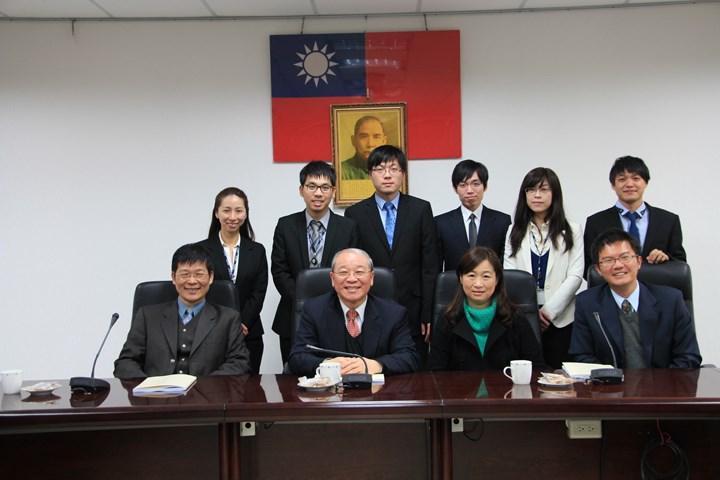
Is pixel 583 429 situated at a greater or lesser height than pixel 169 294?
lesser

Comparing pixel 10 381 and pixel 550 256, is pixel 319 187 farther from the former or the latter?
pixel 10 381

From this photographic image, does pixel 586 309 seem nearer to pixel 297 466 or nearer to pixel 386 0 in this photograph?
pixel 297 466

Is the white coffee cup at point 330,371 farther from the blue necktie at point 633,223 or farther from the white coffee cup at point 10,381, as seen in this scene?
the blue necktie at point 633,223

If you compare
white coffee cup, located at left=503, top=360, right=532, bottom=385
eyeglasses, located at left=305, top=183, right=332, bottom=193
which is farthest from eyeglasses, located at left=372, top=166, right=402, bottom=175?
white coffee cup, located at left=503, top=360, right=532, bottom=385

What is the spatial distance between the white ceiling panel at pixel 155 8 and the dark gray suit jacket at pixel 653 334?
3010 millimetres

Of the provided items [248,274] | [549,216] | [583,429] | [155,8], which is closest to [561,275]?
[549,216]

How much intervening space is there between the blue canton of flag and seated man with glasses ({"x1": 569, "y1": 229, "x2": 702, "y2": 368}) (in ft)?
7.16

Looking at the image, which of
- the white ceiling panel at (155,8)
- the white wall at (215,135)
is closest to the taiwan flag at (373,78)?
the white wall at (215,135)

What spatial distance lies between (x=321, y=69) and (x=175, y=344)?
7.44 feet

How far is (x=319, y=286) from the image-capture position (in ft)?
9.09

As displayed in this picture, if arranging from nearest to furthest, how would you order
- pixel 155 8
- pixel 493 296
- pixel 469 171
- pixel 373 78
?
pixel 493 296
pixel 469 171
pixel 155 8
pixel 373 78

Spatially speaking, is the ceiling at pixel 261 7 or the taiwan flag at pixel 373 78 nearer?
the ceiling at pixel 261 7

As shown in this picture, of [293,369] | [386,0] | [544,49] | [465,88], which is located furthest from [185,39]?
[293,369]

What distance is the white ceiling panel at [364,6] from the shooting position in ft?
13.0
